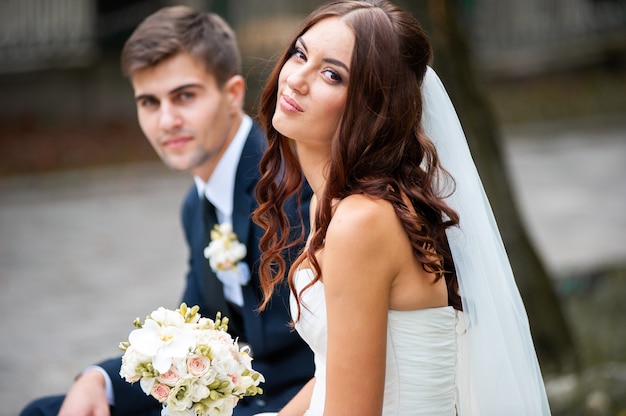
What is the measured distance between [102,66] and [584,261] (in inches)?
370

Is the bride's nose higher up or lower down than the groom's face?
higher up

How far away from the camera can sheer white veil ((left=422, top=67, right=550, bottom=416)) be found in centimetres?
260

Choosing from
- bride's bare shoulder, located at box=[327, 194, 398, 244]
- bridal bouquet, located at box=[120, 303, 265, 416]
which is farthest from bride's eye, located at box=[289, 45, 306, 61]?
bridal bouquet, located at box=[120, 303, 265, 416]

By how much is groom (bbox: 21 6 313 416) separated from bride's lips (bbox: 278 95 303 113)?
2.49ft

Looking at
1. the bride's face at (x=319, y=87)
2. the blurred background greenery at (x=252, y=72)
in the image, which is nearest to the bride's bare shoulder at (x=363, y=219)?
the bride's face at (x=319, y=87)

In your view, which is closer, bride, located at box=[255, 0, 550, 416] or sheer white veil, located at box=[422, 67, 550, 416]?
bride, located at box=[255, 0, 550, 416]

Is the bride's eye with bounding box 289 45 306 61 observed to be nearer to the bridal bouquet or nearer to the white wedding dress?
the white wedding dress

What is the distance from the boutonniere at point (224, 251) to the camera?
11.2 ft

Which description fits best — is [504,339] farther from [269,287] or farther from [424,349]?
[269,287]

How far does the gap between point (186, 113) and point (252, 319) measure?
92 centimetres

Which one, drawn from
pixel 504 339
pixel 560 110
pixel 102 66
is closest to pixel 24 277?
pixel 504 339

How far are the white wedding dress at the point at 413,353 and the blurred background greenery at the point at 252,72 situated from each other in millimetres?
3848

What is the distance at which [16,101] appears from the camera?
14.1m

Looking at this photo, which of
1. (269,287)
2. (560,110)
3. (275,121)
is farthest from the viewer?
(560,110)
